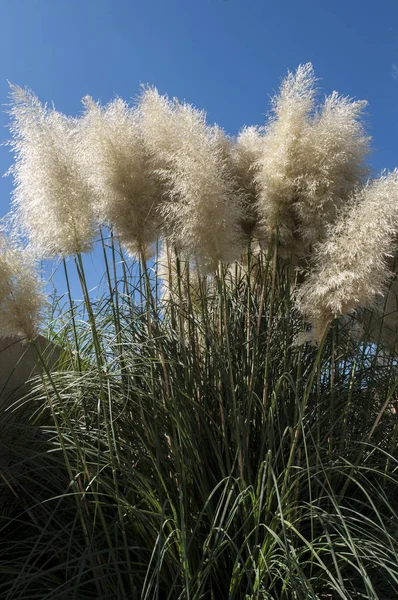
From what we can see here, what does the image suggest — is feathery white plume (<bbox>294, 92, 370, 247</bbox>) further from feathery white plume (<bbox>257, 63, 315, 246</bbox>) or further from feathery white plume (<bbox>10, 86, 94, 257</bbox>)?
feathery white plume (<bbox>10, 86, 94, 257</bbox>)

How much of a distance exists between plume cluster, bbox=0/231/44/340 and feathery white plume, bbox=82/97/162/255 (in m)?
0.46

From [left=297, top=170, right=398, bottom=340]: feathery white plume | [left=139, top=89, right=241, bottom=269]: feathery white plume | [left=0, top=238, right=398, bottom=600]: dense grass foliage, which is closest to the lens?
[left=0, top=238, right=398, bottom=600]: dense grass foliage

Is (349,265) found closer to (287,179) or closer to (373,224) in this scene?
(373,224)

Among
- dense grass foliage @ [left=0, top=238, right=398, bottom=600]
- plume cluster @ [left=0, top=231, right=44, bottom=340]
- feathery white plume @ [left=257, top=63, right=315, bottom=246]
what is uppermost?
feathery white plume @ [left=257, top=63, right=315, bottom=246]

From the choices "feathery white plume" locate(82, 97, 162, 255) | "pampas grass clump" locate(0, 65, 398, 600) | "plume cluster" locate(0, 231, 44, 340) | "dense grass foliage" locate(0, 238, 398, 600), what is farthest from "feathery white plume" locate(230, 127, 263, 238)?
"plume cluster" locate(0, 231, 44, 340)

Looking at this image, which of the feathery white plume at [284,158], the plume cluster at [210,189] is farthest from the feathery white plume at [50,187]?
the feathery white plume at [284,158]

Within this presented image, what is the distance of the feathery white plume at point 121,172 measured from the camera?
250 cm

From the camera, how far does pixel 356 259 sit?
7.06ft

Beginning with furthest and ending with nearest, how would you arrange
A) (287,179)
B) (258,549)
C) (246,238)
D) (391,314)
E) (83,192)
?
(391,314) < (246,238) < (287,179) < (83,192) < (258,549)

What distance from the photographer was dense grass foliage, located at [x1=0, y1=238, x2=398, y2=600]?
1.94 meters

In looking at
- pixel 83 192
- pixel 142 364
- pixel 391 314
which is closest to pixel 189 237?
pixel 83 192

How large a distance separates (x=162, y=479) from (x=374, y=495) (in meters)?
0.94

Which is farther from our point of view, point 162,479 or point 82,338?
point 82,338

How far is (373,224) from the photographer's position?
2117mm
